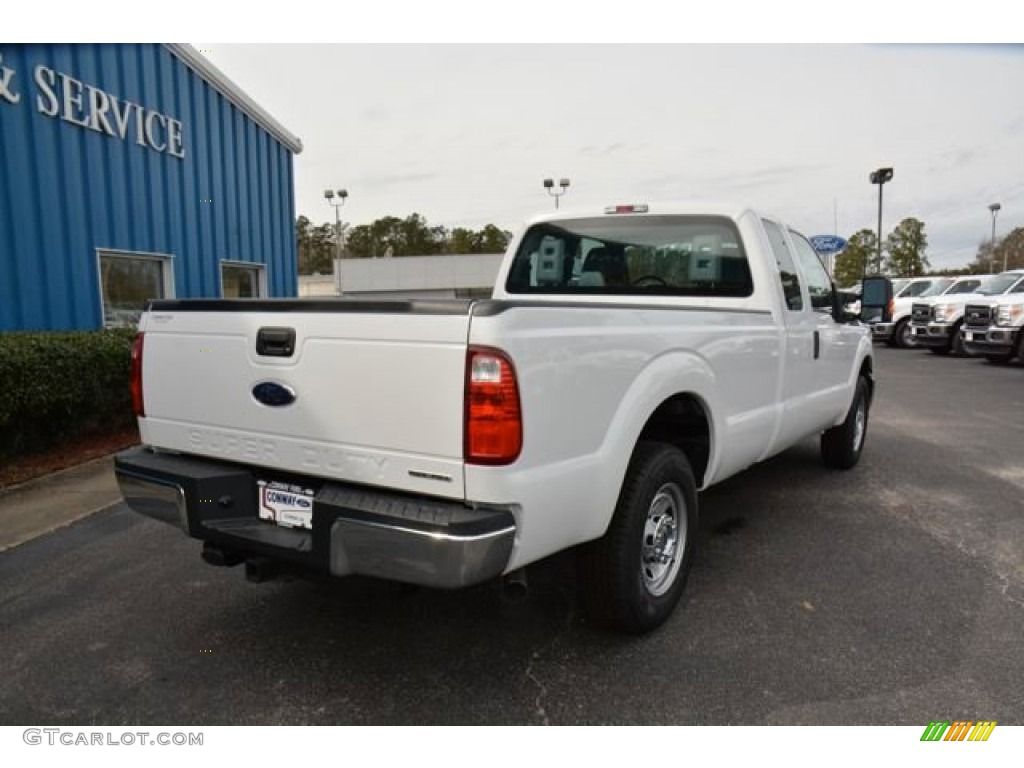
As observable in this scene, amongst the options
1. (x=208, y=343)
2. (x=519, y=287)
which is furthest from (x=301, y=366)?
(x=519, y=287)

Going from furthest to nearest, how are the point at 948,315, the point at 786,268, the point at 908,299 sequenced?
the point at 908,299 → the point at 948,315 → the point at 786,268

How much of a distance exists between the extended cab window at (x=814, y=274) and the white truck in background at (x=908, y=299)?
1521 centimetres

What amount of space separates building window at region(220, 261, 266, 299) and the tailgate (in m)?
7.96

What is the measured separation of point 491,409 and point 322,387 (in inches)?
25.8

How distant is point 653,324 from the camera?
2.85 metres

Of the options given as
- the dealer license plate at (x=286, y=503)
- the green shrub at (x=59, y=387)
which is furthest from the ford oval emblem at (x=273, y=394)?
the green shrub at (x=59, y=387)

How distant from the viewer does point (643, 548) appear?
2.93 meters

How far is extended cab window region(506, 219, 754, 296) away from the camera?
4.16 metres

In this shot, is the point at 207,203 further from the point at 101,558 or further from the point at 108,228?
the point at 101,558

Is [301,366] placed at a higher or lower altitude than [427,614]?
higher

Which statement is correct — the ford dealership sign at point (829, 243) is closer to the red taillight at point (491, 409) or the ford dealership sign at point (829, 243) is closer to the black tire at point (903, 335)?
the black tire at point (903, 335)

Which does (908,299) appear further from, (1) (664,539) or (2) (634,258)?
(1) (664,539)

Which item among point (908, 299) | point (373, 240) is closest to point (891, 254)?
point (908, 299)
